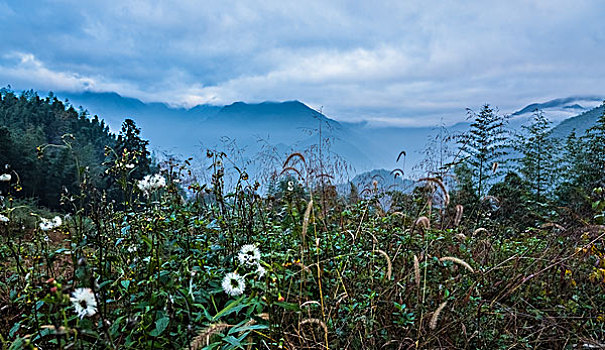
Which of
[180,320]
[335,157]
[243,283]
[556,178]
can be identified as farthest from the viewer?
[556,178]

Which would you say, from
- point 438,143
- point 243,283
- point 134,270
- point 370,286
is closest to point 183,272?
point 243,283

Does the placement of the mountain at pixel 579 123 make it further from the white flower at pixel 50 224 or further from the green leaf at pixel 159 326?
the white flower at pixel 50 224

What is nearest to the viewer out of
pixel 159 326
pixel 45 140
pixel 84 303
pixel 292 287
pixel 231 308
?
pixel 84 303

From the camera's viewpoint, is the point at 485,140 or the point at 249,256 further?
the point at 485,140

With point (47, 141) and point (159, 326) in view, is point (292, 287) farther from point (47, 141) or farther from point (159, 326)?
point (47, 141)

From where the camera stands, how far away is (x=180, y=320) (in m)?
1.61

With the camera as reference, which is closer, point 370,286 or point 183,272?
point 183,272

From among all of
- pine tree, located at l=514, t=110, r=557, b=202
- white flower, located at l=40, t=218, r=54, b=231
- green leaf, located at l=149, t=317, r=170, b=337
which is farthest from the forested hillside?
pine tree, located at l=514, t=110, r=557, b=202

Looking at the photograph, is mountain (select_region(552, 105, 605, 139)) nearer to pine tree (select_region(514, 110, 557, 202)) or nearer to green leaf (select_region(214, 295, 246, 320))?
pine tree (select_region(514, 110, 557, 202))

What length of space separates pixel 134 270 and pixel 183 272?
662 mm

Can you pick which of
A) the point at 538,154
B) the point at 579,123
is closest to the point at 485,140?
the point at 538,154

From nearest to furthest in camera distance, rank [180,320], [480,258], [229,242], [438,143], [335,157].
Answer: [180,320]
[229,242]
[480,258]
[335,157]
[438,143]

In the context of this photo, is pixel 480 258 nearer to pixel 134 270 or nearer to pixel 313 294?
pixel 313 294

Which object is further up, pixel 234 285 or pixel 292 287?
pixel 234 285
